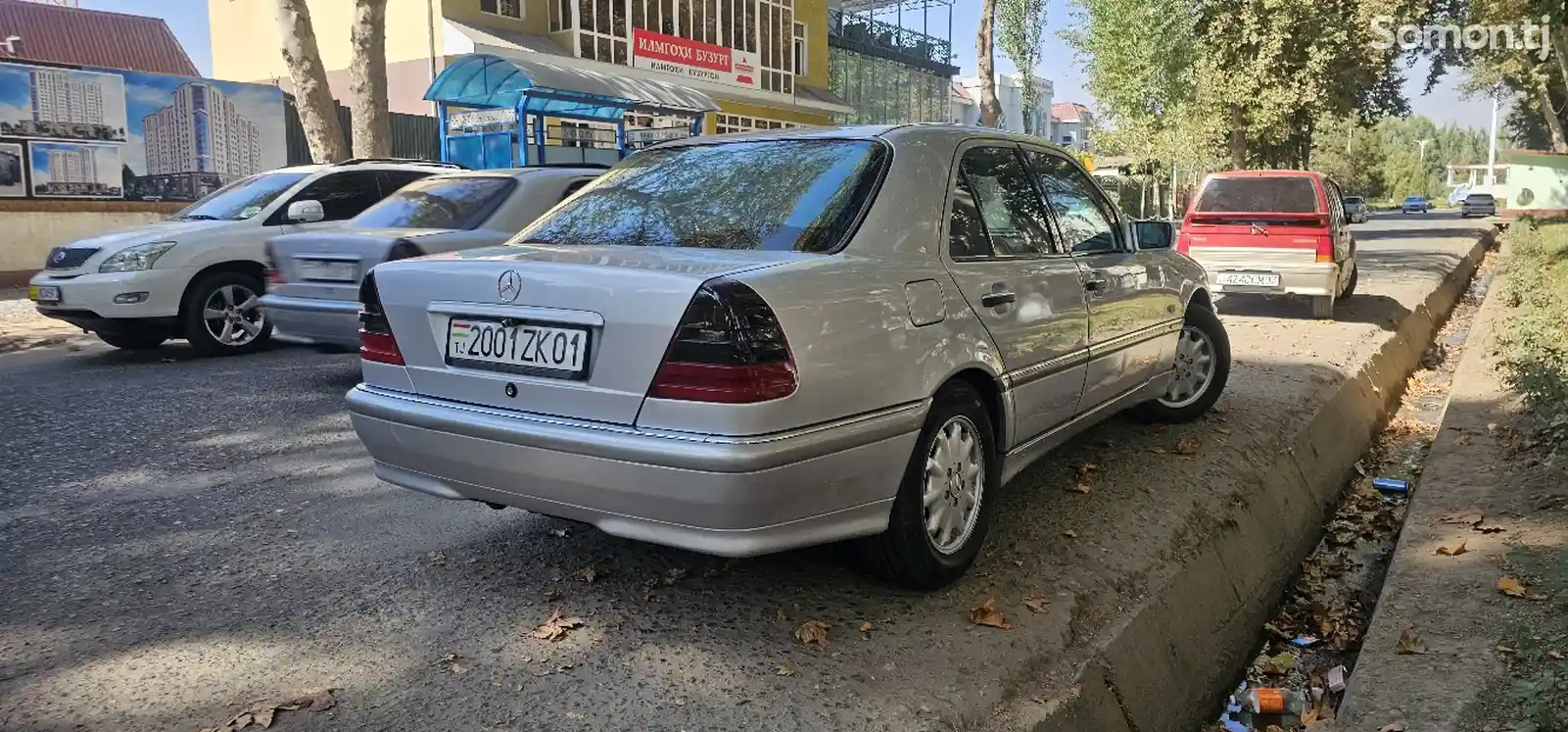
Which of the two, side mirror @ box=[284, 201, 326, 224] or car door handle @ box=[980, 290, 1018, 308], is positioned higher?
side mirror @ box=[284, 201, 326, 224]

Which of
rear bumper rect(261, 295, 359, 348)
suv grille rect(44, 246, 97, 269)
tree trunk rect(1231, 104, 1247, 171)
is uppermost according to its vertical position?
tree trunk rect(1231, 104, 1247, 171)

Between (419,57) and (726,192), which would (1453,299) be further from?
(419,57)

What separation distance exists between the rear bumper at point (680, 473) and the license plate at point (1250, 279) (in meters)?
9.72

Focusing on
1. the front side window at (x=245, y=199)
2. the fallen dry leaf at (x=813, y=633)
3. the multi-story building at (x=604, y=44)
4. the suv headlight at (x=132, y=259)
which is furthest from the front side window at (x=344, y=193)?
the multi-story building at (x=604, y=44)

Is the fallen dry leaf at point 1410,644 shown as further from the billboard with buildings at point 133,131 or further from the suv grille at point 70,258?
the billboard with buildings at point 133,131

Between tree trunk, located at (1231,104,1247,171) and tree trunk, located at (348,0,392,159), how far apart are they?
65.2 feet

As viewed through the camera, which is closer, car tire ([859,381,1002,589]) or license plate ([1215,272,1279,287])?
car tire ([859,381,1002,589])

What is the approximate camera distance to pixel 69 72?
1456cm

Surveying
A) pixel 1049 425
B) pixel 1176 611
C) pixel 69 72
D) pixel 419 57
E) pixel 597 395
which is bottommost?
pixel 1176 611

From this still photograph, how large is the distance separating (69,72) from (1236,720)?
53.7 ft

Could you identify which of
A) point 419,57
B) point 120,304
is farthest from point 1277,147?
point 120,304

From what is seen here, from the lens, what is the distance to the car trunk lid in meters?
3.12

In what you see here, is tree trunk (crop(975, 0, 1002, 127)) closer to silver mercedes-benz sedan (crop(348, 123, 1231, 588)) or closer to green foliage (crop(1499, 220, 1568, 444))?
green foliage (crop(1499, 220, 1568, 444))

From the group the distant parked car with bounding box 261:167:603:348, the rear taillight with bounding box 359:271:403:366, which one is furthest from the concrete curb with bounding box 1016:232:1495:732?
the distant parked car with bounding box 261:167:603:348
